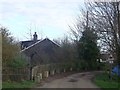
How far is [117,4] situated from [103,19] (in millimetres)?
2165

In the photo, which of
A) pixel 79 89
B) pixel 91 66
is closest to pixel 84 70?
pixel 91 66

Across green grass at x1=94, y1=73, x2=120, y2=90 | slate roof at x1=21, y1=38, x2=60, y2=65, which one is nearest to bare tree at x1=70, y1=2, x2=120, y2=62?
green grass at x1=94, y1=73, x2=120, y2=90

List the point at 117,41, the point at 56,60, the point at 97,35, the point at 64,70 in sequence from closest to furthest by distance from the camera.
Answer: the point at 117,41 → the point at 97,35 → the point at 64,70 → the point at 56,60

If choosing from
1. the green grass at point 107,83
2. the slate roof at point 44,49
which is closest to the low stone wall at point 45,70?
the slate roof at point 44,49

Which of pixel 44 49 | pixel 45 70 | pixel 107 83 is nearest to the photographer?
pixel 107 83

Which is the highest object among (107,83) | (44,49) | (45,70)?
(44,49)

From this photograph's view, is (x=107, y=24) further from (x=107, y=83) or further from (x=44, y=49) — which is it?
(x=44, y=49)

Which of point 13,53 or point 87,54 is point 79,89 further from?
point 87,54

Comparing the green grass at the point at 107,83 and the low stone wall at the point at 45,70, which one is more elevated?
the low stone wall at the point at 45,70

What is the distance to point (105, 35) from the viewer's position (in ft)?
105

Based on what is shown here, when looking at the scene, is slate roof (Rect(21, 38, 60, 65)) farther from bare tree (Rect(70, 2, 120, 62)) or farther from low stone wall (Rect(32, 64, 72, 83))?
bare tree (Rect(70, 2, 120, 62))

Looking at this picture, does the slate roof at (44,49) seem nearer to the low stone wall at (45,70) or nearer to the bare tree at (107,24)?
the low stone wall at (45,70)

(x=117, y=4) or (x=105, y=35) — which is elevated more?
(x=117, y=4)

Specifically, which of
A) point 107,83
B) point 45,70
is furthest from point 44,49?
point 107,83
